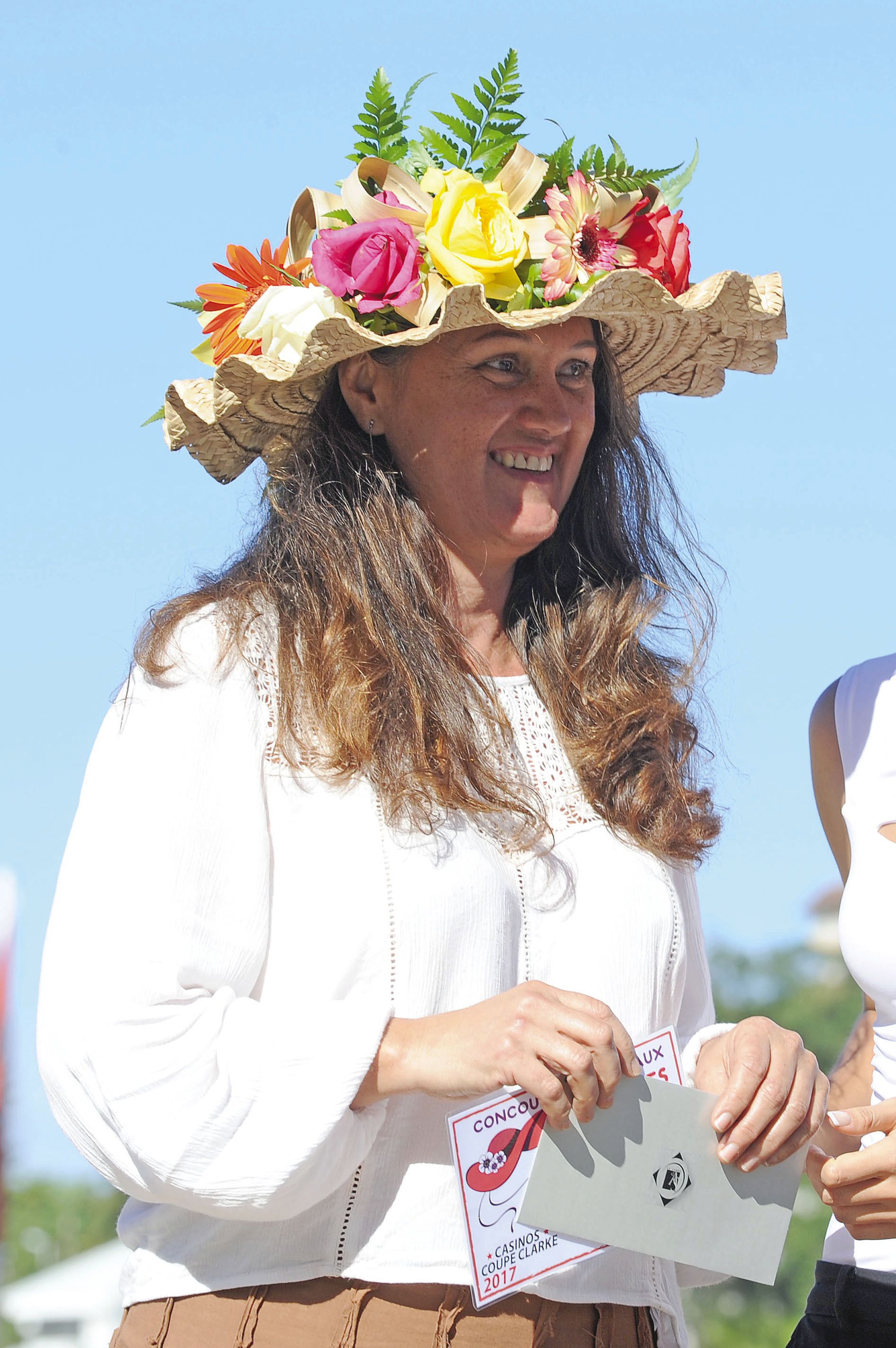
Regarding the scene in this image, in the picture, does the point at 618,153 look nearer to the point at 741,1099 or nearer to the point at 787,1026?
the point at 741,1099

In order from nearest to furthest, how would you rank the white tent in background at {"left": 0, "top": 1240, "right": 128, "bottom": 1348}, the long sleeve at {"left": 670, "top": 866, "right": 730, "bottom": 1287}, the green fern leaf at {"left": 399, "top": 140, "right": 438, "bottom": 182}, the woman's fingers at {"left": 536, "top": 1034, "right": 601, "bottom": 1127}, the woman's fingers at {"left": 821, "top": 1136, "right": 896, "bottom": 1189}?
the woman's fingers at {"left": 536, "top": 1034, "right": 601, "bottom": 1127} < the woman's fingers at {"left": 821, "top": 1136, "right": 896, "bottom": 1189} < the long sleeve at {"left": 670, "top": 866, "right": 730, "bottom": 1287} < the green fern leaf at {"left": 399, "top": 140, "right": 438, "bottom": 182} < the white tent in background at {"left": 0, "top": 1240, "right": 128, "bottom": 1348}

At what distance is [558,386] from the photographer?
284 cm

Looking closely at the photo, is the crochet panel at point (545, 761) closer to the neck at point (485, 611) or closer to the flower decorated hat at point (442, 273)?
the neck at point (485, 611)

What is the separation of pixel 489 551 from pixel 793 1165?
1157 millimetres

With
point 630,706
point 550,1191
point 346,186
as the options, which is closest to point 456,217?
point 346,186

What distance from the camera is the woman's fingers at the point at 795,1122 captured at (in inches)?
86.0

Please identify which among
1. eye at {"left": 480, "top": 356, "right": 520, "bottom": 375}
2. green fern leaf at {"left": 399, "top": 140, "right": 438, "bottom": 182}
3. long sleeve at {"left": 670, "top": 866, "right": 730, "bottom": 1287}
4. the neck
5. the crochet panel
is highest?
green fern leaf at {"left": 399, "top": 140, "right": 438, "bottom": 182}

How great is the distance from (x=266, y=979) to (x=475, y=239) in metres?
1.27

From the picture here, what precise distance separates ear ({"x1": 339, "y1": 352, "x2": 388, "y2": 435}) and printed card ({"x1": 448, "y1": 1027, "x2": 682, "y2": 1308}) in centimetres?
127

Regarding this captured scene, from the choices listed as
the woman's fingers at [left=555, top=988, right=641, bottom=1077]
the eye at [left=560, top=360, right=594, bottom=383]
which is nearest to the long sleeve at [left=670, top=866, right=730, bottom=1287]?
the woman's fingers at [left=555, top=988, right=641, bottom=1077]

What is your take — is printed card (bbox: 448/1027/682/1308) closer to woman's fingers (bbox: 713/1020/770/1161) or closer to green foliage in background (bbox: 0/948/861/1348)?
woman's fingers (bbox: 713/1020/770/1161)

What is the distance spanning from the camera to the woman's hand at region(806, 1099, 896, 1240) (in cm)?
238

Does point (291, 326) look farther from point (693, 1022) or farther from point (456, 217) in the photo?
point (693, 1022)

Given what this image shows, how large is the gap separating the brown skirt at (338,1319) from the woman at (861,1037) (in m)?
0.51
